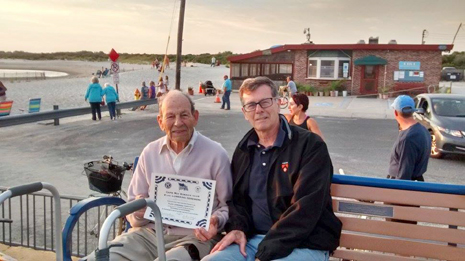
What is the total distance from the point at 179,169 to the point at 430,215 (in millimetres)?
1851

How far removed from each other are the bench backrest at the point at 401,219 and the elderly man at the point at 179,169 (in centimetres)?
88

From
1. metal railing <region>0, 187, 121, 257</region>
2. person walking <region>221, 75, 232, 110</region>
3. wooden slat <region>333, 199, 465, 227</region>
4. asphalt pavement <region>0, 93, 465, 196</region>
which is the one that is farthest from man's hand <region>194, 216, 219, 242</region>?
person walking <region>221, 75, 232, 110</region>

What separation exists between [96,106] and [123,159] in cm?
871

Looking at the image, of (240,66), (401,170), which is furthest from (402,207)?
(240,66)

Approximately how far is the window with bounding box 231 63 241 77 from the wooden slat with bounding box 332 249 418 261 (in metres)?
36.2

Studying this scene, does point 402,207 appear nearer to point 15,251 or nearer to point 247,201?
point 247,201

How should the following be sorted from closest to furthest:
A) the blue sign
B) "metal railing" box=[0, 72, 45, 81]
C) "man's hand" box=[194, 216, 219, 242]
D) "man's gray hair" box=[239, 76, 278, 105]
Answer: "man's hand" box=[194, 216, 219, 242], "man's gray hair" box=[239, 76, 278, 105], the blue sign, "metal railing" box=[0, 72, 45, 81]

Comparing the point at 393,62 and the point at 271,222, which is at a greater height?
the point at 393,62

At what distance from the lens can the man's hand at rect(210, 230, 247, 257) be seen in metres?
3.17

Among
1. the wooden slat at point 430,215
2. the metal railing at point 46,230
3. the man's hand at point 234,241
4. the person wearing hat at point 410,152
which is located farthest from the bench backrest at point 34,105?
the wooden slat at point 430,215

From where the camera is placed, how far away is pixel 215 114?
22.0m

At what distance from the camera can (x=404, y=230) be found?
3221mm

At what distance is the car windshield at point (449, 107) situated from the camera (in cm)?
1234

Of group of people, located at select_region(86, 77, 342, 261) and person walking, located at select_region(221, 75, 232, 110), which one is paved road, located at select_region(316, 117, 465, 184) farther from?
group of people, located at select_region(86, 77, 342, 261)
